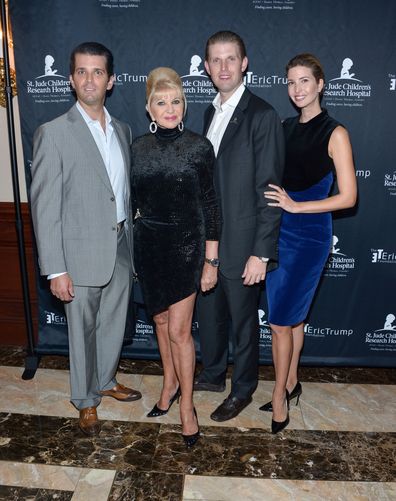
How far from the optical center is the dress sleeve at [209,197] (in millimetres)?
2408

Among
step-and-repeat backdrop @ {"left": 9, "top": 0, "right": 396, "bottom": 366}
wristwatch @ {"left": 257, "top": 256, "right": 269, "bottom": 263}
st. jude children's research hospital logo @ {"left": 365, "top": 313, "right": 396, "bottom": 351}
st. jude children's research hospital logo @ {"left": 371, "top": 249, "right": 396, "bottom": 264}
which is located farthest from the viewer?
st. jude children's research hospital logo @ {"left": 365, "top": 313, "right": 396, "bottom": 351}

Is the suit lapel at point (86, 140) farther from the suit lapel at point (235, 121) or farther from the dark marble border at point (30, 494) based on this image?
the dark marble border at point (30, 494)

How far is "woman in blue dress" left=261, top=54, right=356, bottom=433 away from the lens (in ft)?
8.11

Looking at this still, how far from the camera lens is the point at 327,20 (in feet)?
10.1

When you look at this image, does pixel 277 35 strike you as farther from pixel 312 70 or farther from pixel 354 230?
pixel 354 230

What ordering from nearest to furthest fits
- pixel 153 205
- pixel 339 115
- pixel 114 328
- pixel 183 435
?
pixel 153 205
pixel 183 435
pixel 114 328
pixel 339 115

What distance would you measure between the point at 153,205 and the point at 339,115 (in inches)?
57.6

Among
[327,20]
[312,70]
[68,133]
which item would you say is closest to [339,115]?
Result: [327,20]

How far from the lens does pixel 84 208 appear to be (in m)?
2.56

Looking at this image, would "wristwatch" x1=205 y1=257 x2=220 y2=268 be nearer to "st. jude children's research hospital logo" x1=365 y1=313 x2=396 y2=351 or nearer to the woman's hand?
the woman's hand

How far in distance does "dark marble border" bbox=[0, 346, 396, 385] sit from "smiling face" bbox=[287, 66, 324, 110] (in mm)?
1840

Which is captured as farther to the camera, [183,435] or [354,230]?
[354,230]

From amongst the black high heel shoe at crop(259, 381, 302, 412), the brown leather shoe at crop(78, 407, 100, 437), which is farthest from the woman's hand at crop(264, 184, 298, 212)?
the brown leather shoe at crop(78, 407, 100, 437)

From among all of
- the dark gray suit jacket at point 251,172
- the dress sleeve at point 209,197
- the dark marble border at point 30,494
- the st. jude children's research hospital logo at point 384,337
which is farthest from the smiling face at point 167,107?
the st. jude children's research hospital logo at point 384,337
